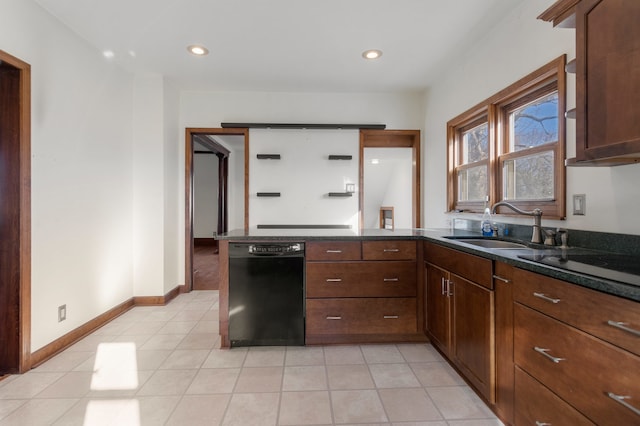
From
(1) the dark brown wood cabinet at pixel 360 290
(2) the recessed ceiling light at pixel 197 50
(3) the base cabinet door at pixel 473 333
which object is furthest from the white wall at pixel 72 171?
(3) the base cabinet door at pixel 473 333

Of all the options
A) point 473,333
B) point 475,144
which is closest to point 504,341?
point 473,333

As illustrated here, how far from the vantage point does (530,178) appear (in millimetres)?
2268

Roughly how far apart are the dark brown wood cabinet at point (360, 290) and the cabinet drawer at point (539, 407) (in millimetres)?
1031

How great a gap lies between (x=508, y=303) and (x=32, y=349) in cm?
310

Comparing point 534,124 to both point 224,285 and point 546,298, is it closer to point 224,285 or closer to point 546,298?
point 546,298

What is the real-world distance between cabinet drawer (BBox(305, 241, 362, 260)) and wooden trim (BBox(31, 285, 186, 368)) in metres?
2.10

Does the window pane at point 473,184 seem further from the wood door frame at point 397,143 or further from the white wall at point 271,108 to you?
the white wall at point 271,108

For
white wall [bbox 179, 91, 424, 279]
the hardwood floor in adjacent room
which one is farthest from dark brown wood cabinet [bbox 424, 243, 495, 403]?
the hardwood floor in adjacent room

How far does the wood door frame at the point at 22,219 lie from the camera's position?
1992mm

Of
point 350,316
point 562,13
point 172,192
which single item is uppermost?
point 562,13

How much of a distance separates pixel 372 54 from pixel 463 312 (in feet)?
8.20

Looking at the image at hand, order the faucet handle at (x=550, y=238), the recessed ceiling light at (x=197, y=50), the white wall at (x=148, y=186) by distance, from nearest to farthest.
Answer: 1. the faucet handle at (x=550, y=238)
2. the recessed ceiling light at (x=197, y=50)
3. the white wall at (x=148, y=186)

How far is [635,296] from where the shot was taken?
2.83 feet

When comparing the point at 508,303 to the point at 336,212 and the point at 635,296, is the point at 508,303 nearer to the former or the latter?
the point at 635,296
